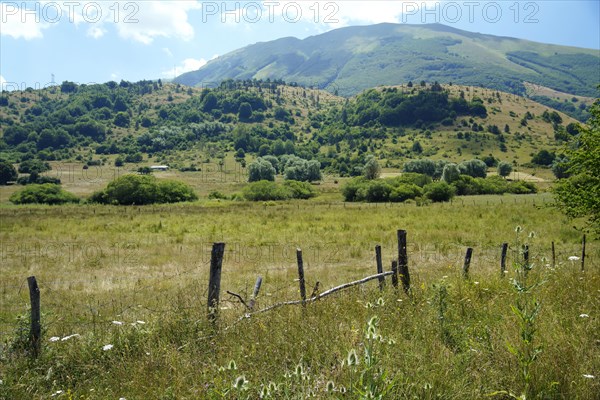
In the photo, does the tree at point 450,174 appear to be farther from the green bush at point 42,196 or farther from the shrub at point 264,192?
the green bush at point 42,196

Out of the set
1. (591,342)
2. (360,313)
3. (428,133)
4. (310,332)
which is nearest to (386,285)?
(360,313)

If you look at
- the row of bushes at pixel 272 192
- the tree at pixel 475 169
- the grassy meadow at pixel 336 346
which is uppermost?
the tree at pixel 475 169

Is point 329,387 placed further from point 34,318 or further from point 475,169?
point 475,169

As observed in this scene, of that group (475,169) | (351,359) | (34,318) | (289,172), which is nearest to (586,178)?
(351,359)

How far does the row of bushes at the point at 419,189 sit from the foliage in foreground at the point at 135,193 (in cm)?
2984

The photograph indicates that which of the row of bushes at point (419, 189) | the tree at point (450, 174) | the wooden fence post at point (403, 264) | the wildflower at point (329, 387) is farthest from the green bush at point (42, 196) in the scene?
the wildflower at point (329, 387)

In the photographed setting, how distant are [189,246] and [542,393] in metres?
21.2

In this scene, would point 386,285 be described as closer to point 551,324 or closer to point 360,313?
point 360,313

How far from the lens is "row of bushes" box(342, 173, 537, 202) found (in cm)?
6456

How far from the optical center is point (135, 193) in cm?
6394

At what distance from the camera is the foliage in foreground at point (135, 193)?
6425 centimetres

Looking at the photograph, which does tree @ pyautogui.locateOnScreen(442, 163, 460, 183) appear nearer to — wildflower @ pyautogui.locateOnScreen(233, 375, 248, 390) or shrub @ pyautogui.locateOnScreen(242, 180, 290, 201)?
shrub @ pyautogui.locateOnScreen(242, 180, 290, 201)

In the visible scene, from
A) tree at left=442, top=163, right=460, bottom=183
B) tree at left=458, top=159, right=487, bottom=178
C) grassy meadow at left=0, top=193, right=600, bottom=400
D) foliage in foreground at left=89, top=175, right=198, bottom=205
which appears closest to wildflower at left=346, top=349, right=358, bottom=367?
grassy meadow at left=0, top=193, right=600, bottom=400

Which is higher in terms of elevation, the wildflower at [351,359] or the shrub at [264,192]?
the wildflower at [351,359]
